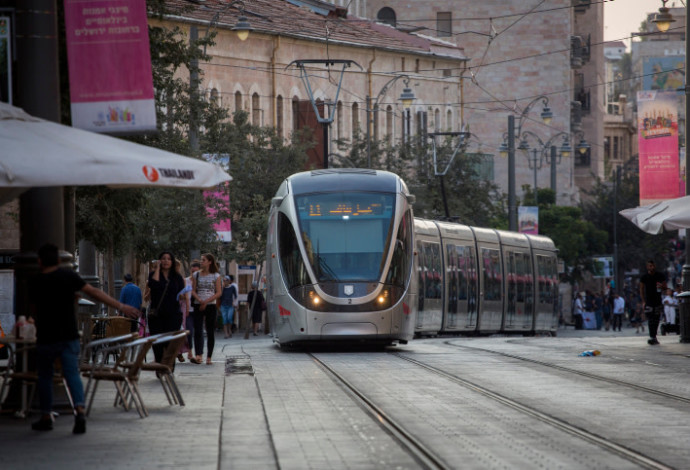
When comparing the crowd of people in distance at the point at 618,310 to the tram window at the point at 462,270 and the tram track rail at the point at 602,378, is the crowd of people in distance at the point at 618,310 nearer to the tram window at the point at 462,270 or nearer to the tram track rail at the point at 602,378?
the tram window at the point at 462,270

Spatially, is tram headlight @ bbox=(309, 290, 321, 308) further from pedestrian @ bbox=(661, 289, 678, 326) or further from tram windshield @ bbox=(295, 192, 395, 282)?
pedestrian @ bbox=(661, 289, 678, 326)

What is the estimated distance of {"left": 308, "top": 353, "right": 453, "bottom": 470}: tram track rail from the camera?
1141cm

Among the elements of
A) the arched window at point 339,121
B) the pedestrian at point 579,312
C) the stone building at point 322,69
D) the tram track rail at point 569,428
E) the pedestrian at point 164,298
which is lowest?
the pedestrian at point 579,312

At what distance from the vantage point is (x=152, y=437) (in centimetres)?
1302

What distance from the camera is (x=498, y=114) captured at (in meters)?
98.2

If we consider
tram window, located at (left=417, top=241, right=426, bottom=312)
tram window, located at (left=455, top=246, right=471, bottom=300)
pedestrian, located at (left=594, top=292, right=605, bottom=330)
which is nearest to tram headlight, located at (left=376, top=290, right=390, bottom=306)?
tram window, located at (left=417, top=241, right=426, bottom=312)

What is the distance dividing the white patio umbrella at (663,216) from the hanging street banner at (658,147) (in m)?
7.36

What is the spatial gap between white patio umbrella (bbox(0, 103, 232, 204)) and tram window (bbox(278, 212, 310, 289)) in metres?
13.4

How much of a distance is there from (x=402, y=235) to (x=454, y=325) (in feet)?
40.9

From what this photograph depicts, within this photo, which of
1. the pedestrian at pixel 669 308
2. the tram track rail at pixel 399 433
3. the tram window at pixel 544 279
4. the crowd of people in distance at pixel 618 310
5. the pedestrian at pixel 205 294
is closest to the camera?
the tram track rail at pixel 399 433

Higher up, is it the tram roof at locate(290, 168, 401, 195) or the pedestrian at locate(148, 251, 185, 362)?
the tram roof at locate(290, 168, 401, 195)

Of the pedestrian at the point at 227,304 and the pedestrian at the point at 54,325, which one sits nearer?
the pedestrian at the point at 54,325

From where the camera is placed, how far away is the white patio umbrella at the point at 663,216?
25.6 meters

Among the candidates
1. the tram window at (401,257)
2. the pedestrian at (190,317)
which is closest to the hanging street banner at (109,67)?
the pedestrian at (190,317)
